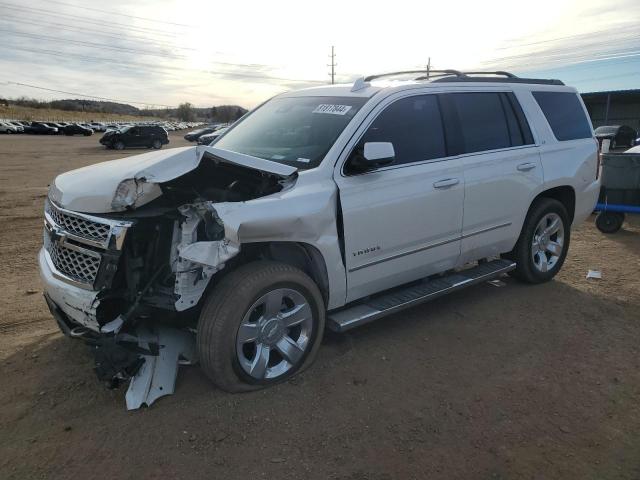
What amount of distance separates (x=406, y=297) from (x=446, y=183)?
981mm

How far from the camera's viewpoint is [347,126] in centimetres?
384

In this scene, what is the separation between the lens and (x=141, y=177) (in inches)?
124

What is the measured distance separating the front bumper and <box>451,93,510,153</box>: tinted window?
3.17 m

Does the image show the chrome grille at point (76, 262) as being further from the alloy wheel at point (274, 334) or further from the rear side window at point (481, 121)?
the rear side window at point (481, 121)

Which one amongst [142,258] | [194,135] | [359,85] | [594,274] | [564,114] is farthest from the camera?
[194,135]

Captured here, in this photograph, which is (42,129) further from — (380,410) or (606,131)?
(380,410)

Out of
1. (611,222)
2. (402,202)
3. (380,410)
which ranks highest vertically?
(402,202)

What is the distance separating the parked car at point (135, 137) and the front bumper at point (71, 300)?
3374 centimetres

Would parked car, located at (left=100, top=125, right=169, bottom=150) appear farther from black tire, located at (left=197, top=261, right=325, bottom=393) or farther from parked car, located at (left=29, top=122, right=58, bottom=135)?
black tire, located at (left=197, top=261, right=325, bottom=393)

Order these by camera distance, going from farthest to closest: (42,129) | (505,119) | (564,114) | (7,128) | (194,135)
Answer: (42,129)
(7,128)
(194,135)
(564,114)
(505,119)

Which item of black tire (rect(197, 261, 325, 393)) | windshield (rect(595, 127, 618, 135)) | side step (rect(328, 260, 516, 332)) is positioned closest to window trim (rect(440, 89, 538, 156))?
side step (rect(328, 260, 516, 332))

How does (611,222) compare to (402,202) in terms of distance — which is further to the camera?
(611,222)

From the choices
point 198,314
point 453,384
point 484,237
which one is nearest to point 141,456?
point 198,314

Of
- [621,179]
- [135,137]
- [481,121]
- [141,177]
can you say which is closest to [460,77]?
[481,121]
